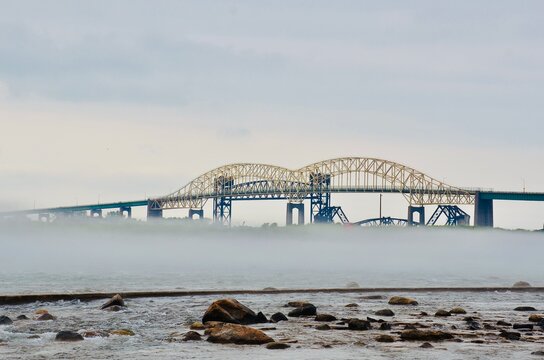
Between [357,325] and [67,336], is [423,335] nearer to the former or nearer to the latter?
[357,325]

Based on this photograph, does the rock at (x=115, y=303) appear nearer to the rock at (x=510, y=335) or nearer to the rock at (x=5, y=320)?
the rock at (x=5, y=320)

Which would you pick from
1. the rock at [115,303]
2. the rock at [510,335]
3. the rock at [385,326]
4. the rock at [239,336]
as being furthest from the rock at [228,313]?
the rock at [510,335]

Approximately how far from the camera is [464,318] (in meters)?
37.3

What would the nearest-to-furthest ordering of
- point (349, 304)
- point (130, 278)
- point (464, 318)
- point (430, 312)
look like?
point (464, 318) → point (430, 312) → point (349, 304) → point (130, 278)

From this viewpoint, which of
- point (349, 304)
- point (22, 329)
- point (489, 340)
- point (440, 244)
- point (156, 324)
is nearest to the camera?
point (489, 340)

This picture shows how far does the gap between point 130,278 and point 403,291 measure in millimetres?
32180

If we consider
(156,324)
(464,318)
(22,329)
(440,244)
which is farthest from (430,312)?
(440,244)

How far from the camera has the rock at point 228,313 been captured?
110 ft

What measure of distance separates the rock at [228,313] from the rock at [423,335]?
6001 mm

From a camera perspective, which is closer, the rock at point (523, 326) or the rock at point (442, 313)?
the rock at point (523, 326)

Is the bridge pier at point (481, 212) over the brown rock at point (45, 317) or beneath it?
over

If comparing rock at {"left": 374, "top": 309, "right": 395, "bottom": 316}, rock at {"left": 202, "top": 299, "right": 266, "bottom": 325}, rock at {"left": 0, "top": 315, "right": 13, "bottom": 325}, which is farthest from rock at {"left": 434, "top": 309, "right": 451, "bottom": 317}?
rock at {"left": 0, "top": 315, "right": 13, "bottom": 325}

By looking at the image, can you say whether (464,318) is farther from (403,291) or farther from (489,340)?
(403,291)

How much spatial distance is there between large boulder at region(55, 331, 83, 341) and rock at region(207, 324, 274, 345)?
396cm
